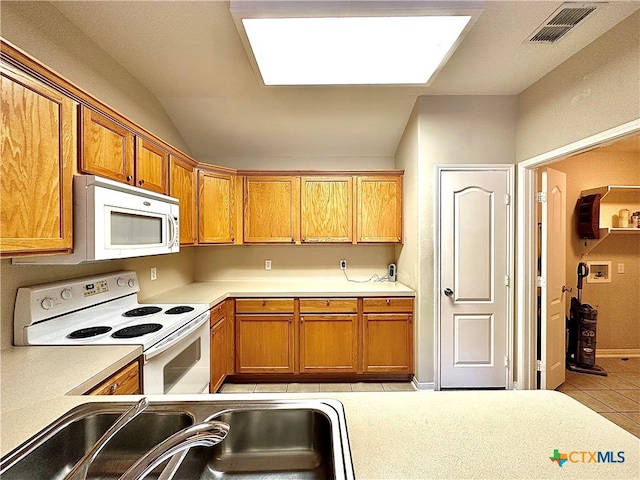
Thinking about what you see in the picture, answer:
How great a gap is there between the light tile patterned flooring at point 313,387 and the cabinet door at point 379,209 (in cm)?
145

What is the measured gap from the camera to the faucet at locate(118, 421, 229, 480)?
55 centimetres

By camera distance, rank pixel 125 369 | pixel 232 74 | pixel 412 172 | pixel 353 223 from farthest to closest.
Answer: pixel 353 223 → pixel 412 172 → pixel 232 74 → pixel 125 369

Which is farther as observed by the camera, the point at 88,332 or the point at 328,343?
the point at 328,343

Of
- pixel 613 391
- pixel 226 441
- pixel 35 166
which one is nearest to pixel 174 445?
pixel 226 441

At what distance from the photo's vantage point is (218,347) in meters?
2.71

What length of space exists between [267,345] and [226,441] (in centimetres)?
213

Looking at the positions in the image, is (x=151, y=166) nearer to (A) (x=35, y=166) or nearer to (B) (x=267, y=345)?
(A) (x=35, y=166)

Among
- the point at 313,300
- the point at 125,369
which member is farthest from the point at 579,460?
the point at 313,300

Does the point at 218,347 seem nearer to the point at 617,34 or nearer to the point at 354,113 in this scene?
the point at 354,113

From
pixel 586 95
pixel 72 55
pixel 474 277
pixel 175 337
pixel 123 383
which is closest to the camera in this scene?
pixel 123 383

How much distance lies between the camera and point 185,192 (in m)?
2.82

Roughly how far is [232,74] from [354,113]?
120 centimetres

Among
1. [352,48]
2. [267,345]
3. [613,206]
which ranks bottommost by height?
[267,345]

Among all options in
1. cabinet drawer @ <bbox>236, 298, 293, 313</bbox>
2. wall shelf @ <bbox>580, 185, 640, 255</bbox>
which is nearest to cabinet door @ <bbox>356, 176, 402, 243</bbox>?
cabinet drawer @ <bbox>236, 298, 293, 313</bbox>
